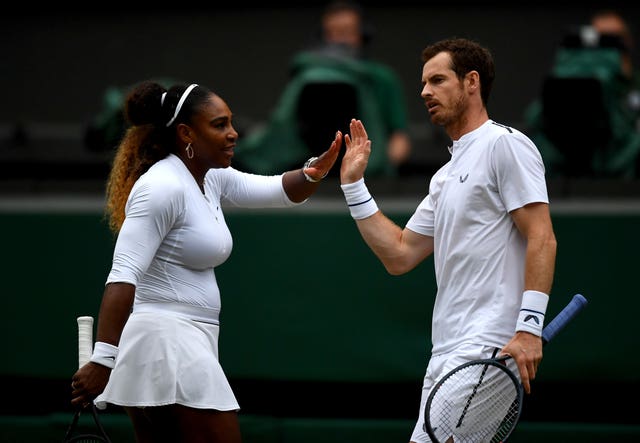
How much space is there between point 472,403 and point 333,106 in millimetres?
3405

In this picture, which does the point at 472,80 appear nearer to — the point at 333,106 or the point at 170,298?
the point at 170,298

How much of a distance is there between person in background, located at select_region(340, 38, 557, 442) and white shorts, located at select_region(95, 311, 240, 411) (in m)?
0.72

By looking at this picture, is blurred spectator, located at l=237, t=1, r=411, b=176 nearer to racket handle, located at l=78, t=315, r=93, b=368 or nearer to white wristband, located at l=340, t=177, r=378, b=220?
white wristband, located at l=340, t=177, r=378, b=220

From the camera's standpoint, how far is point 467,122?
13.5 feet

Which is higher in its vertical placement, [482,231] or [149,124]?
[149,124]

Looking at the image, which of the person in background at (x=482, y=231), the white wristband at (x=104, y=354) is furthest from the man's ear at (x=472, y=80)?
the white wristband at (x=104, y=354)

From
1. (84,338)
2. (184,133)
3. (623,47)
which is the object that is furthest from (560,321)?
(623,47)

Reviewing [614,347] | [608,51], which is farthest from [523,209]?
[608,51]

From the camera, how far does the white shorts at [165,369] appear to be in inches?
157

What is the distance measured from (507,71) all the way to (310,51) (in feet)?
8.47

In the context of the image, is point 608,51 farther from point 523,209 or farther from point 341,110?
point 523,209

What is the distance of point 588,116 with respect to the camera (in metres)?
7.05

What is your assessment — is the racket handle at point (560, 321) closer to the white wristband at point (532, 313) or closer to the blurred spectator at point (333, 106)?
the white wristband at point (532, 313)

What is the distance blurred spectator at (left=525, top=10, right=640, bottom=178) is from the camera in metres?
7.04
